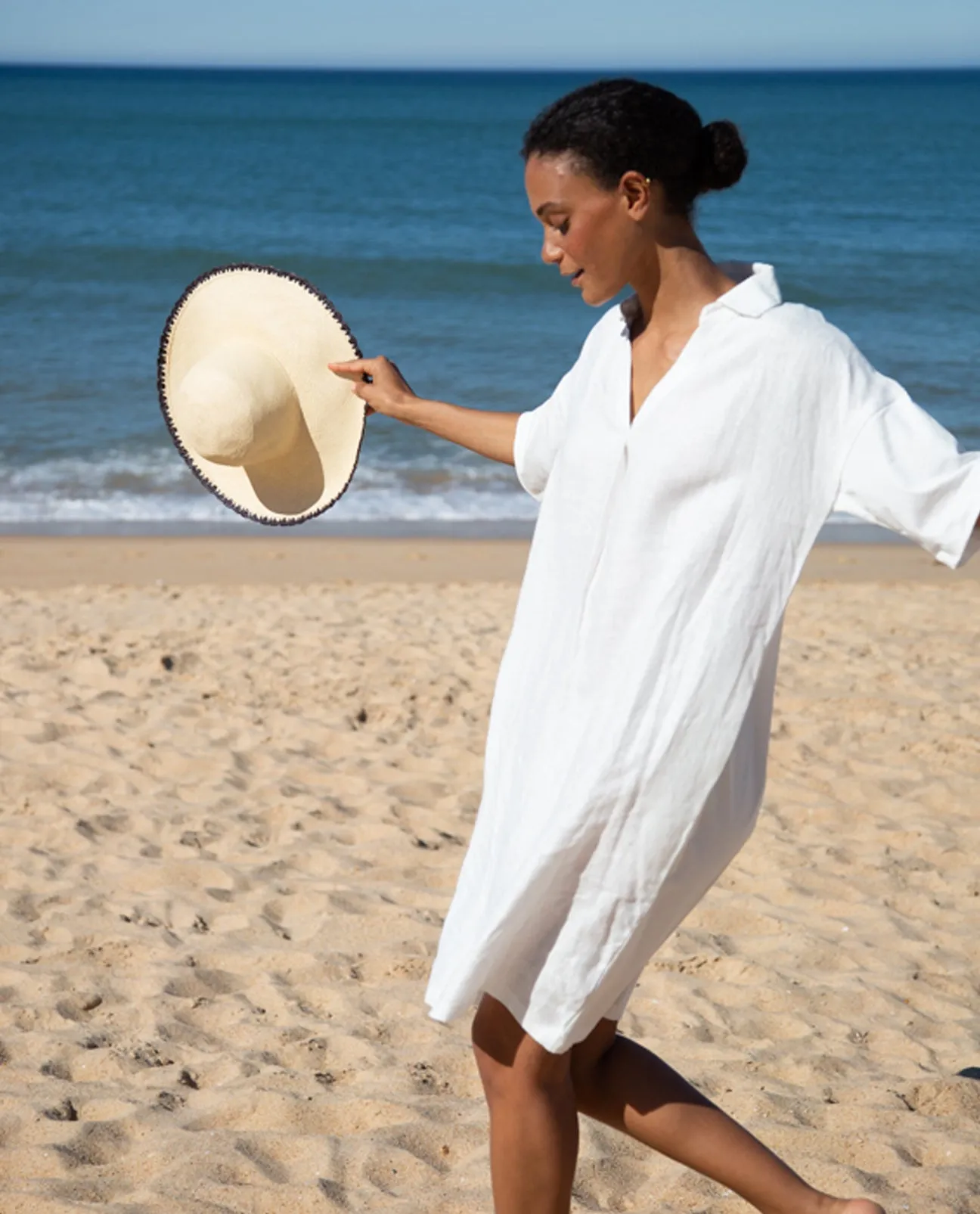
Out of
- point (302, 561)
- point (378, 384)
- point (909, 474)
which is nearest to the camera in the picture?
point (909, 474)

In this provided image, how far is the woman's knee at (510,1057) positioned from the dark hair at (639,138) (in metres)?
1.11

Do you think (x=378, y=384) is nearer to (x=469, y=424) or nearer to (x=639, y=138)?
(x=469, y=424)

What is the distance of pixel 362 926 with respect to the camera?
406cm

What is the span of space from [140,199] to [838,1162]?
32021 millimetres

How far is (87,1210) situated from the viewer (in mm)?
2609

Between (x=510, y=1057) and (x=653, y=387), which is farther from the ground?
(x=653, y=387)

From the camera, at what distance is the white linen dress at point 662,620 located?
1847 mm

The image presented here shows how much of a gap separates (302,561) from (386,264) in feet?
53.0

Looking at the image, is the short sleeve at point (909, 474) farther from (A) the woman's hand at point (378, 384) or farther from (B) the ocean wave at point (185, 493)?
(B) the ocean wave at point (185, 493)

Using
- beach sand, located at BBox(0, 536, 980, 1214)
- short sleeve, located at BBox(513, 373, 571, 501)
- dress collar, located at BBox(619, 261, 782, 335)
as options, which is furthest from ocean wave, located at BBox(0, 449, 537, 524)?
dress collar, located at BBox(619, 261, 782, 335)

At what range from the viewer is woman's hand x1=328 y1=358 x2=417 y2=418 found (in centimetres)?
252

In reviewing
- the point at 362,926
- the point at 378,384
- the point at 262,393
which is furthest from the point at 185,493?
the point at 378,384

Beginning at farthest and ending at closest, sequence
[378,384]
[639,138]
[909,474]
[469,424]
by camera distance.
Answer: [378,384], [469,424], [639,138], [909,474]

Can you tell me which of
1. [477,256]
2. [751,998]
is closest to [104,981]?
[751,998]
